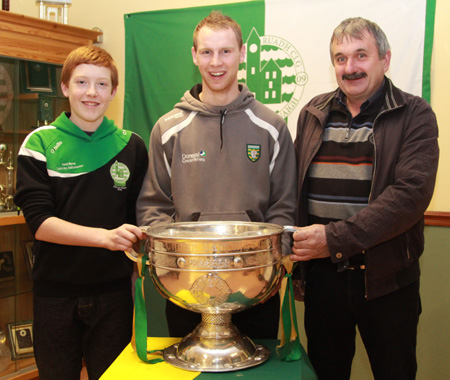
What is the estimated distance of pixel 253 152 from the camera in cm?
168

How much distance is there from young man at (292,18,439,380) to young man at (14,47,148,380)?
2.16 ft

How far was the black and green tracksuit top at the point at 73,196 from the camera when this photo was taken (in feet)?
5.32

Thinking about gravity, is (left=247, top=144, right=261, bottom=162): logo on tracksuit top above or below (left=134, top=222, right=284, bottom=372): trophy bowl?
above

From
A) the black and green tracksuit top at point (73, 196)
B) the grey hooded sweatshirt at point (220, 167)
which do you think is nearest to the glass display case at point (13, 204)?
the black and green tracksuit top at point (73, 196)

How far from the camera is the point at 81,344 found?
1704 millimetres

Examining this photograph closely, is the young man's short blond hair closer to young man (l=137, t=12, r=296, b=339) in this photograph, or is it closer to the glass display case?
young man (l=137, t=12, r=296, b=339)

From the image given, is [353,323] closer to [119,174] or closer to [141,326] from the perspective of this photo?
[141,326]

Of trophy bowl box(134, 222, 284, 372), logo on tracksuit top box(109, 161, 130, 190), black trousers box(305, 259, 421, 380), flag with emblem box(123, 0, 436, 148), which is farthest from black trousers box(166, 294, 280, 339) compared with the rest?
flag with emblem box(123, 0, 436, 148)

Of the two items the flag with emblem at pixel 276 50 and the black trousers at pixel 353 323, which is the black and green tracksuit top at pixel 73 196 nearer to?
the black trousers at pixel 353 323

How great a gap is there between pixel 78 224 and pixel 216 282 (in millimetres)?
677

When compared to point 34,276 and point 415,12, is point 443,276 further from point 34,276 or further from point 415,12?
point 34,276

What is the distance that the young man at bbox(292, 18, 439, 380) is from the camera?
151cm

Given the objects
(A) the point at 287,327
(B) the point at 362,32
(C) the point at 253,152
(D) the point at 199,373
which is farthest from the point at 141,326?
(B) the point at 362,32

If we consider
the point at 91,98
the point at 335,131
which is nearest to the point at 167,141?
the point at 91,98
